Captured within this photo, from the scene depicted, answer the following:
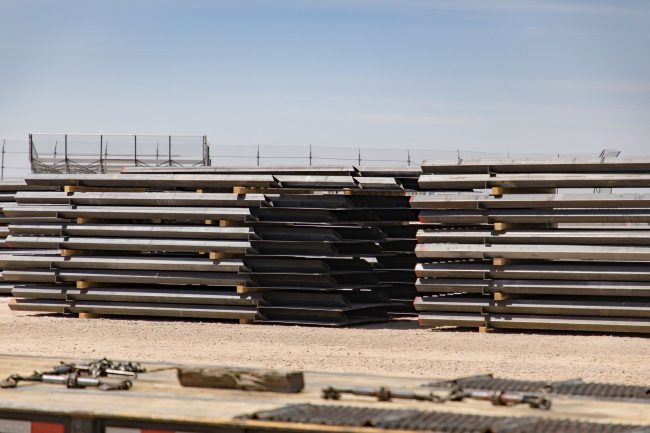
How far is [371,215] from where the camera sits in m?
18.4

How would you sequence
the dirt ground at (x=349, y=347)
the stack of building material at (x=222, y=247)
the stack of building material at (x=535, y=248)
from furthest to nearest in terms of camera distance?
the stack of building material at (x=222, y=247) → the stack of building material at (x=535, y=248) → the dirt ground at (x=349, y=347)

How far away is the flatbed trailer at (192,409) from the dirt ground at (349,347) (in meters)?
7.19

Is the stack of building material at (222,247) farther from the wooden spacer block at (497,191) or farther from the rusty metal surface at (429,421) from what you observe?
the rusty metal surface at (429,421)

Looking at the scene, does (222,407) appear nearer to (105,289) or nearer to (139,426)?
(139,426)

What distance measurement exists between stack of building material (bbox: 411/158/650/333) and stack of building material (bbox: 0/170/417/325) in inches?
53.5

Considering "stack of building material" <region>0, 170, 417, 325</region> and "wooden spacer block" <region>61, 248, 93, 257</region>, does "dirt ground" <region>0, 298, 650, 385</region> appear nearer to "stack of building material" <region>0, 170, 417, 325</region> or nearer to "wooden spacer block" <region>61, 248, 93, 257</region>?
"stack of building material" <region>0, 170, 417, 325</region>

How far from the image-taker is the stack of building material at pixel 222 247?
17.5 metres

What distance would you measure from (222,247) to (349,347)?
3649 mm

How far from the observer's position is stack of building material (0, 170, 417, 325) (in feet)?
57.3

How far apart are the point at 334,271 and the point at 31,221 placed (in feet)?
18.6

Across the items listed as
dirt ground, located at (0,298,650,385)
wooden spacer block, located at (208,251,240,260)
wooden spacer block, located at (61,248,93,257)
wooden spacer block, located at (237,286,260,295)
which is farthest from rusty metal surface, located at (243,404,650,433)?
wooden spacer block, located at (61,248,93,257)

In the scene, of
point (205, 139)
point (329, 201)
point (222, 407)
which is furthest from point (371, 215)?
point (205, 139)

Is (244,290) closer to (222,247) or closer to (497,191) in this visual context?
(222,247)

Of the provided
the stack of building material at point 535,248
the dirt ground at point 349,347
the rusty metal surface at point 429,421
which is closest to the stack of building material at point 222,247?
the dirt ground at point 349,347
